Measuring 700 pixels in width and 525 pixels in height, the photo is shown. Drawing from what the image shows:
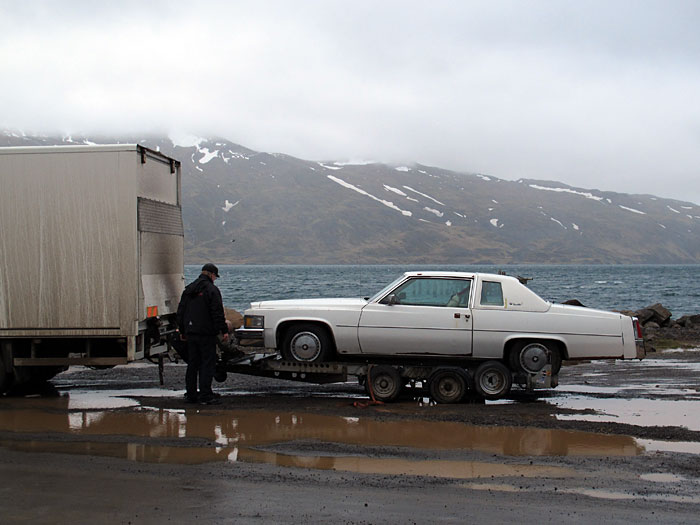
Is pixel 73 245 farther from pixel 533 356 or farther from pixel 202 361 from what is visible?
pixel 533 356

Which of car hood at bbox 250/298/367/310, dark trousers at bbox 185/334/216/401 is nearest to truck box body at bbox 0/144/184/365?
dark trousers at bbox 185/334/216/401

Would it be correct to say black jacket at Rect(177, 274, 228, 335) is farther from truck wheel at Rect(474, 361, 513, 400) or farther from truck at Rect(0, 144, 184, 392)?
truck wheel at Rect(474, 361, 513, 400)

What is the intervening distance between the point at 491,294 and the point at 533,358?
1.01 meters

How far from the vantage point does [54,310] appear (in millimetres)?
10906

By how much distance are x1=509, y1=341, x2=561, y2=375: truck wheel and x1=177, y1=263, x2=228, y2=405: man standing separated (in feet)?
12.7

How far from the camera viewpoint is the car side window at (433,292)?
36.6ft

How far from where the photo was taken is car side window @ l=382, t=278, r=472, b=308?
11156 mm

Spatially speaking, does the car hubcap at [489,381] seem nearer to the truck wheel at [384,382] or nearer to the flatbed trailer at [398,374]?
the flatbed trailer at [398,374]

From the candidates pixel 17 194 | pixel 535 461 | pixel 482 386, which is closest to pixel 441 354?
pixel 482 386

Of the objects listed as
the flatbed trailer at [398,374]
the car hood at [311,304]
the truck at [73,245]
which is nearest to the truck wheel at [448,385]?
the flatbed trailer at [398,374]

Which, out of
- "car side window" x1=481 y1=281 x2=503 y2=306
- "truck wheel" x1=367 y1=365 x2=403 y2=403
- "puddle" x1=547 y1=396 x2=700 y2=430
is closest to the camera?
Result: "puddle" x1=547 y1=396 x2=700 y2=430

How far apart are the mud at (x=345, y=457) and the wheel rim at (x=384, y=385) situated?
0.22 m

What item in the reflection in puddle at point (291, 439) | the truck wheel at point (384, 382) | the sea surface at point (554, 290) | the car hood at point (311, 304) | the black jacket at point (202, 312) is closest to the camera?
the reflection in puddle at point (291, 439)

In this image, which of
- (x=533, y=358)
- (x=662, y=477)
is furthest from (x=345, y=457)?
(x=533, y=358)
